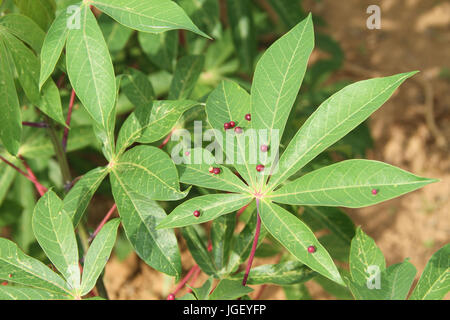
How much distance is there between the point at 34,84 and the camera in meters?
1.08

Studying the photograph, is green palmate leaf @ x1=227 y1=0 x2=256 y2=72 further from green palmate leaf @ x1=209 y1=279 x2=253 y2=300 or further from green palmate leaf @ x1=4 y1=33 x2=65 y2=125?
green palmate leaf @ x1=209 y1=279 x2=253 y2=300

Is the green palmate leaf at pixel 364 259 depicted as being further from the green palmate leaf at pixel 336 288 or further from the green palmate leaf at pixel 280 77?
the green palmate leaf at pixel 336 288

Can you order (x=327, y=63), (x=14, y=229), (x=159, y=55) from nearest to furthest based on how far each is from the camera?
(x=159, y=55) < (x=14, y=229) < (x=327, y=63)

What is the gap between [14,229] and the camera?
6.19 ft

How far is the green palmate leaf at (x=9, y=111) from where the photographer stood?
41.4 inches

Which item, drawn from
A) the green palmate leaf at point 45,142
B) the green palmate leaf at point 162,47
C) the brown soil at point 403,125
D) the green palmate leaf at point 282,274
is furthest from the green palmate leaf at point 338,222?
the brown soil at point 403,125

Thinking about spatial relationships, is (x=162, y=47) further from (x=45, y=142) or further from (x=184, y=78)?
(x=45, y=142)

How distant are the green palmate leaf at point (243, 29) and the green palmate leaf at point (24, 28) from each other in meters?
0.82

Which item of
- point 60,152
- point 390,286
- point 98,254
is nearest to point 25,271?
point 98,254

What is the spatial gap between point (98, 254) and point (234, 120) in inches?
15.2

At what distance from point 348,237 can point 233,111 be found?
0.51m

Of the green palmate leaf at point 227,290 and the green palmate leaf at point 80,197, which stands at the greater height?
the green palmate leaf at point 80,197
